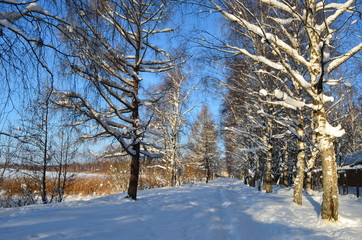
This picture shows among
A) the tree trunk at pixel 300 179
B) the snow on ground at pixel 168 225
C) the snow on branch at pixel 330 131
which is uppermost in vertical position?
the snow on branch at pixel 330 131

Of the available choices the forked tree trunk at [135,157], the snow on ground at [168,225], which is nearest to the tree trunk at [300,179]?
the snow on ground at [168,225]

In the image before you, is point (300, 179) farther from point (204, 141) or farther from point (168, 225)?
point (204, 141)

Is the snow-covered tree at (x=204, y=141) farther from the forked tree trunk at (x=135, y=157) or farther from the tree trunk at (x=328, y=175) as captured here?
the tree trunk at (x=328, y=175)

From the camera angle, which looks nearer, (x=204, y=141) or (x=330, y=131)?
(x=330, y=131)

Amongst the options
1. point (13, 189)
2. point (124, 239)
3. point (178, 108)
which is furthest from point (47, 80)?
point (178, 108)

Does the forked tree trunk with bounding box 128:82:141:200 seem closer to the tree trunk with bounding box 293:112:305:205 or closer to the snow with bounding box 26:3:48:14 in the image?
the snow with bounding box 26:3:48:14

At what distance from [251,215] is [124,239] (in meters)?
4.06

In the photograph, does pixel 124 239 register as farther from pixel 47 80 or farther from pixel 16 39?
pixel 16 39

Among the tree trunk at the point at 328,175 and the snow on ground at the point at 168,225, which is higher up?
the tree trunk at the point at 328,175

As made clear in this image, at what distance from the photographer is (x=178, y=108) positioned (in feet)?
56.3

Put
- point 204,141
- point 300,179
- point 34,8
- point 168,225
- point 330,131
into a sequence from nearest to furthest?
point 34,8, point 168,225, point 330,131, point 300,179, point 204,141

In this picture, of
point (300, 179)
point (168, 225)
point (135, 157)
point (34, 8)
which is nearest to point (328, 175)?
point (300, 179)

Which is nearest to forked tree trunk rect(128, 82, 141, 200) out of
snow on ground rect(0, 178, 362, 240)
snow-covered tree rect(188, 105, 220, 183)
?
snow on ground rect(0, 178, 362, 240)

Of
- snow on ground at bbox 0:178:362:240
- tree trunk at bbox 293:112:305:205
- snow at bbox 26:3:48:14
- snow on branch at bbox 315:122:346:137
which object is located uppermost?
snow at bbox 26:3:48:14
